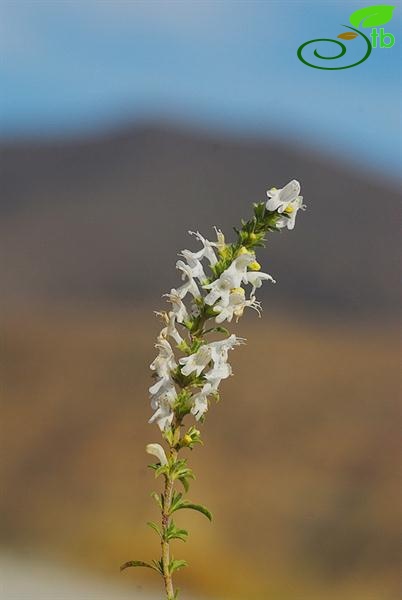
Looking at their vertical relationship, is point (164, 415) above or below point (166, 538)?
above

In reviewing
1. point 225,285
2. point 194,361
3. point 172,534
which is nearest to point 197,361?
point 194,361

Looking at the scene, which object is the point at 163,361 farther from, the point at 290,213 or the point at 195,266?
the point at 290,213

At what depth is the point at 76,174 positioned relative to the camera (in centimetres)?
762

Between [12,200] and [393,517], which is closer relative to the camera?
[393,517]

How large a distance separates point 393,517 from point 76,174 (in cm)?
495

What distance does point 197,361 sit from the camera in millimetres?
1052

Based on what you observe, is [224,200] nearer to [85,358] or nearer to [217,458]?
[85,358]

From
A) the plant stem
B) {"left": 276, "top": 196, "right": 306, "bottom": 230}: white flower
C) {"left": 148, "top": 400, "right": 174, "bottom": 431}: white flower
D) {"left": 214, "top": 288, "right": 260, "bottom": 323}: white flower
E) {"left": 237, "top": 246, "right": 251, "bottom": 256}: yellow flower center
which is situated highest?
{"left": 276, "top": 196, "right": 306, "bottom": 230}: white flower

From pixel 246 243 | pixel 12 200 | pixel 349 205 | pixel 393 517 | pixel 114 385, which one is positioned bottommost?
pixel 246 243

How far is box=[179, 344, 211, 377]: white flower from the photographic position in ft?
3.42

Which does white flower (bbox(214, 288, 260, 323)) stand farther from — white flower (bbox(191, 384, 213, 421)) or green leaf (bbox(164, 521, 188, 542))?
green leaf (bbox(164, 521, 188, 542))

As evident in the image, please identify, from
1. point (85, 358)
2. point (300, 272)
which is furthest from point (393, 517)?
point (300, 272)

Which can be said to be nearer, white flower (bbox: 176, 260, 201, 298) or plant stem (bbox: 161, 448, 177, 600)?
plant stem (bbox: 161, 448, 177, 600)

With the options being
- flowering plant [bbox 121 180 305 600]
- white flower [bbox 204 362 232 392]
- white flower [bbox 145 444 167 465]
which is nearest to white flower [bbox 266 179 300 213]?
flowering plant [bbox 121 180 305 600]
